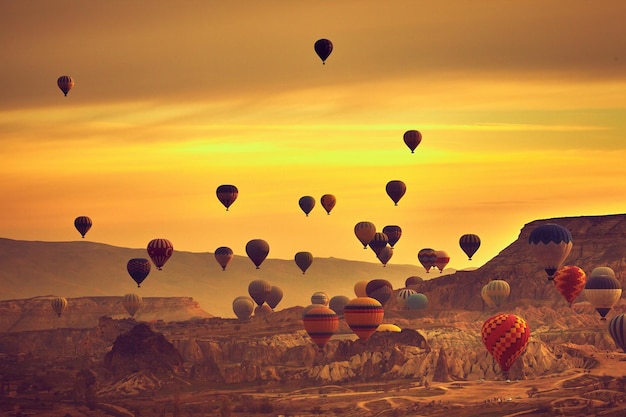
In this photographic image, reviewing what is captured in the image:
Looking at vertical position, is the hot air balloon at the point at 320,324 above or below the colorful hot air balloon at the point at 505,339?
above

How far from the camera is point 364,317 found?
180 meters

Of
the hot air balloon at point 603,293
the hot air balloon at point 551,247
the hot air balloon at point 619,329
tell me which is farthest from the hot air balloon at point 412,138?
the hot air balloon at point 619,329

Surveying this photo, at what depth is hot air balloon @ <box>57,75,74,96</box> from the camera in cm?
18688

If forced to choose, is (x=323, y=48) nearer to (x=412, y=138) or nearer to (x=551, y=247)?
(x=412, y=138)

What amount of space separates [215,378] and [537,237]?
1880 inches

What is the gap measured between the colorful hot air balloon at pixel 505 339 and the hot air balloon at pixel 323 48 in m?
43.3

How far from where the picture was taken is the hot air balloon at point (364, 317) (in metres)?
180

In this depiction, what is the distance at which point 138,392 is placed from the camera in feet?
548

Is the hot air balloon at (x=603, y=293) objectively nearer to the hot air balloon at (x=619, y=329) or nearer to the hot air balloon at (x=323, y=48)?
the hot air balloon at (x=619, y=329)

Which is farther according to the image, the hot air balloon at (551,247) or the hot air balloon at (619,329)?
the hot air balloon at (551,247)

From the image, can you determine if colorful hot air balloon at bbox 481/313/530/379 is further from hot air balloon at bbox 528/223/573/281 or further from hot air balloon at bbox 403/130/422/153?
hot air balloon at bbox 403/130/422/153

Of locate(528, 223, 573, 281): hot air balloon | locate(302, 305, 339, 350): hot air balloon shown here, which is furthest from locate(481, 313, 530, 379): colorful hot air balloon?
locate(302, 305, 339, 350): hot air balloon

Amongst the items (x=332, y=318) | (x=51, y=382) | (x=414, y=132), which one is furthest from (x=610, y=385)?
(x=51, y=382)

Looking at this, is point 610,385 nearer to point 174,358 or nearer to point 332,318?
point 332,318
